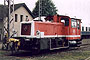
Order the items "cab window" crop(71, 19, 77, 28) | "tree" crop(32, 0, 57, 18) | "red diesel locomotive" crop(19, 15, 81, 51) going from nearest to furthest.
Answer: "red diesel locomotive" crop(19, 15, 81, 51), "cab window" crop(71, 19, 77, 28), "tree" crop(32, 0, 57, 18)

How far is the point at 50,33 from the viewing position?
1416 centimetres

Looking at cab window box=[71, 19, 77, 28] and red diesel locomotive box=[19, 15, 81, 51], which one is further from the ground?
cab window box=[71, 19, 77, 28]

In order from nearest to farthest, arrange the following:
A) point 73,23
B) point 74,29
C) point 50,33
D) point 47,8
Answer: point 50,33
point 73,23
point 74,29
point 47,8

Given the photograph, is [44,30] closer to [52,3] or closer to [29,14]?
[29,14]

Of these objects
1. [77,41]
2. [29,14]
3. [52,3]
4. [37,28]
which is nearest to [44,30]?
[37,28]

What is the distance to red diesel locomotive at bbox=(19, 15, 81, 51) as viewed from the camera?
41.9ft

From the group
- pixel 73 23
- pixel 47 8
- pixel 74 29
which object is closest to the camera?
pixel 73 23

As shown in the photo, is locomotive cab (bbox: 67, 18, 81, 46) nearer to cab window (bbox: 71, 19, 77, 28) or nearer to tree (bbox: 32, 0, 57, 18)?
cab window (bbox: 71, 19, 77, 28)

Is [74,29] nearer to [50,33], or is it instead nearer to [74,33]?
[74,33]

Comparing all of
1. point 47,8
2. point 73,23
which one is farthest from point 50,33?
point 47,8

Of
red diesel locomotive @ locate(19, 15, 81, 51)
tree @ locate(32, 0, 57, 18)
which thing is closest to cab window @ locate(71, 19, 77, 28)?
red diesel locomotive @ locate(19, 15, 81, 51)

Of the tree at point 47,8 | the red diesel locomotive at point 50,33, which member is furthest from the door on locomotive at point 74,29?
the tree at point 47,8

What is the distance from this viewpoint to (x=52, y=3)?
2249 inches

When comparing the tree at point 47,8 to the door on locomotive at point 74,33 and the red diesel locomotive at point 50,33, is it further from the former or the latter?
the red diesel locomotive at point 50,33
